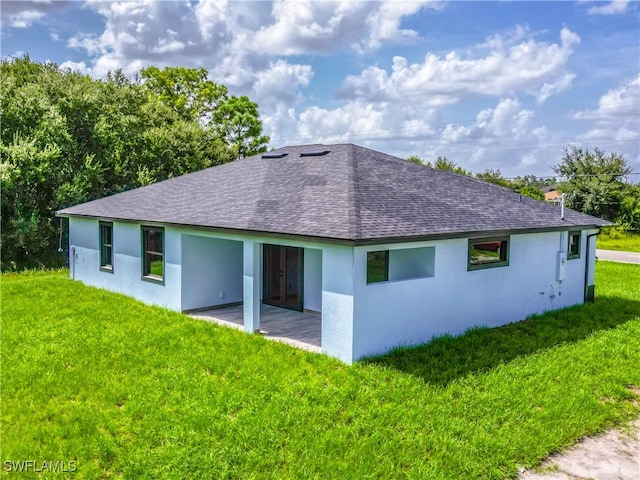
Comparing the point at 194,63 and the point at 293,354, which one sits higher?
the point at 194,63

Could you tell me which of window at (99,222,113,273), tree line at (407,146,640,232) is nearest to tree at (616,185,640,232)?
tree line at (407,146,640,232)

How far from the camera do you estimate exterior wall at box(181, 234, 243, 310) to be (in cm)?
1173

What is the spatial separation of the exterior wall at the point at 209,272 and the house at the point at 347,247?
30 mm

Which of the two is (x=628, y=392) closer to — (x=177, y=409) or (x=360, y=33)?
(x=177, y=409)

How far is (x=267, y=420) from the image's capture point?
596cm

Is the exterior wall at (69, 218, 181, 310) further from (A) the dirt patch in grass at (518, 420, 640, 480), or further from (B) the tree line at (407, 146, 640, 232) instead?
(B) the tree line at (407, 146, 640, 232)

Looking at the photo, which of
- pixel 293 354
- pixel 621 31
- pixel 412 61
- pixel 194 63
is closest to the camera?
pixel 293 354

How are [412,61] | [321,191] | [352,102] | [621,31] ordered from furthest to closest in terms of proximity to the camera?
[352,102] < [412,61] < [621,31] < [321,191]

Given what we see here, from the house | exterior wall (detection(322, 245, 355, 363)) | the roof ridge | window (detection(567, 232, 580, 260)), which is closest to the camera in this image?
exterior wall (detection(322, 245, 355, 363))

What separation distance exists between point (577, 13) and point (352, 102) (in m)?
13.8

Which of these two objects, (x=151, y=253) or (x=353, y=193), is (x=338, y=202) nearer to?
(x=353, y=193)

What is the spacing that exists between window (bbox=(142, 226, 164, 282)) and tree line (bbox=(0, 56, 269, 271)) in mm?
9264

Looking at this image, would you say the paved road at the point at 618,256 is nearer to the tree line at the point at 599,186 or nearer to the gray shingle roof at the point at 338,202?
the tree line at the point at 599,186

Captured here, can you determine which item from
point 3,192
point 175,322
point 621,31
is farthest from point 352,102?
point 175,322
